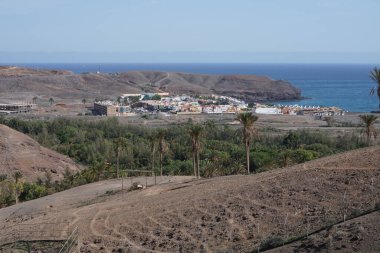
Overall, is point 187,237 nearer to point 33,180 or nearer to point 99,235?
point 99,235

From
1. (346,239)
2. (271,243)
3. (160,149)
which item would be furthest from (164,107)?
(346,239)

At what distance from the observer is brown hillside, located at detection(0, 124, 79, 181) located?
63125 mm

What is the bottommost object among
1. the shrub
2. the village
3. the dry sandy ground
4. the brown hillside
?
the village

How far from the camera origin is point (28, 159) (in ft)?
216

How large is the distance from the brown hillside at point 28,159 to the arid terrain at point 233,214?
24662 mm

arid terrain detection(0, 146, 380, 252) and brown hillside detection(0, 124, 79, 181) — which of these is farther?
brown hillside detection(0, 124, 79, 181)

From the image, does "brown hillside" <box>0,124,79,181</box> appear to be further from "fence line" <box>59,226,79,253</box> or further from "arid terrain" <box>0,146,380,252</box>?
"fence line" <box>59,226,79,253</box>

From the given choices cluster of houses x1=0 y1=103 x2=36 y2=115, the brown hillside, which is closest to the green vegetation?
the brown hillside

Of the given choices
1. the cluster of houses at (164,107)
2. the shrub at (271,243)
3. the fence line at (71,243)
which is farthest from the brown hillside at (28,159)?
the cluster of houses at (164,107)

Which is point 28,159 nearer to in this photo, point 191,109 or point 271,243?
point 271,243

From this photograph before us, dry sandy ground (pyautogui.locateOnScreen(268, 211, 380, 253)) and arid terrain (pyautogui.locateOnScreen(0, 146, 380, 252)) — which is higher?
dry sandy ground (pyautogui.locateOnScreen(268, 211, 380, 253))

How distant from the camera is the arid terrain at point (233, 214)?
2481cm

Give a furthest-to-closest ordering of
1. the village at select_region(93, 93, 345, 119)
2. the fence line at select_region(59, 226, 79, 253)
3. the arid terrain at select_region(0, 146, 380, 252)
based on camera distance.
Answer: the village at select_region(93, 93, 345, 119)
the fence line at select_region(59, 226, 79, 253)
the arid terrain at select_region(0, 146, 380, 252)

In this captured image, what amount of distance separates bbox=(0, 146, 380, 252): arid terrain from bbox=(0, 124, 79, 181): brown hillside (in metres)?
24.7
